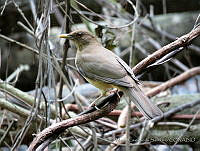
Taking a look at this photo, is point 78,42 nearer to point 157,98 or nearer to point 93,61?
point 93,61

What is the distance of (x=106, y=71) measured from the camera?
3320mm

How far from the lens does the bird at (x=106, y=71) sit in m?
2.93

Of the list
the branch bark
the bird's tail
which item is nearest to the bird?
the bird's tail

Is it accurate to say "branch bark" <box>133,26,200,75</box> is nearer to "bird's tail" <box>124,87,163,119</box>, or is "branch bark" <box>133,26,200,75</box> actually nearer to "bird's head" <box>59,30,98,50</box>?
"bird's tail" <box>124,87,163,119</box>

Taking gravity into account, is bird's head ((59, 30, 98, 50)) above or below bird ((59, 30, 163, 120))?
above

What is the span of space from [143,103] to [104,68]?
1.92 feet

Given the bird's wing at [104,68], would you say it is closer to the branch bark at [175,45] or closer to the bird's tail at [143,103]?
the bird's tail at [143,103]

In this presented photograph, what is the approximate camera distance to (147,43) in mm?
6746

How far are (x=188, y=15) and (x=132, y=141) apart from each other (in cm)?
365

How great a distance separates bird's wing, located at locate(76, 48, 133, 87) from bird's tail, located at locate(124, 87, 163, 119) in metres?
0.06

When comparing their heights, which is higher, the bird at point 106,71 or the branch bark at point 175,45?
the branch bark at point 175,45

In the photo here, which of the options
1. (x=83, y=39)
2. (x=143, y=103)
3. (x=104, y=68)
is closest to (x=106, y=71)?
(x=104, y=68)

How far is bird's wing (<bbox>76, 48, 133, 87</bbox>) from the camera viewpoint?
3.14 metres

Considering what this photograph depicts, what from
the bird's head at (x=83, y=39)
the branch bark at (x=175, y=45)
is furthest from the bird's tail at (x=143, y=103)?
the bird's head at (x=83, y=39)
